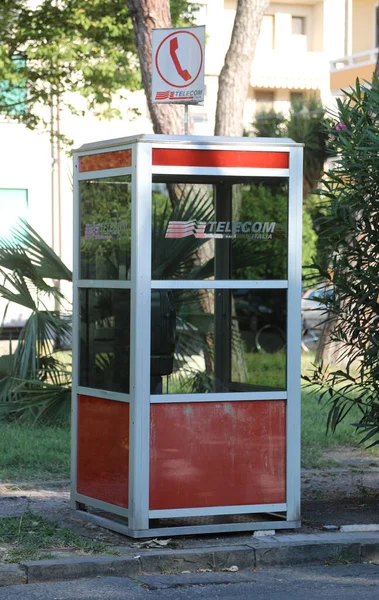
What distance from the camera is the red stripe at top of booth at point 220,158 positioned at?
21.3 ft

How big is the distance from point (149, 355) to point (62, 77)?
578 inches

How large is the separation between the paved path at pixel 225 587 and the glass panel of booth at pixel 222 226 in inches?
71.4

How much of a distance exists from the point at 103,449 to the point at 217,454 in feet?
2.41

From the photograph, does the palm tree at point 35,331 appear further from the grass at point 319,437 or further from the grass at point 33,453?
the grass at point 319,437

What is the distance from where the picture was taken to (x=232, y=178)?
Answer: 280 inches

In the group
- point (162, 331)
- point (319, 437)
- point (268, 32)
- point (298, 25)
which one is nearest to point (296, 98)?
point (268, 32)

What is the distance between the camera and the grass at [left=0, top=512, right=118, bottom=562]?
6.09m

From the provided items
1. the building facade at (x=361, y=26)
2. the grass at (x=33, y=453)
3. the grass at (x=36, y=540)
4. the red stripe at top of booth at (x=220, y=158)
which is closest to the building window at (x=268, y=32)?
the building facade at (x=361, y=26)

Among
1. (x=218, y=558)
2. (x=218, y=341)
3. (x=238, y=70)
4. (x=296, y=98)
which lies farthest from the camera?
(x=296, y=98)

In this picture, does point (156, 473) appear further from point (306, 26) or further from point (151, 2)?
point (306, 26)

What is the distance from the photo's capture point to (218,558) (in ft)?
20.4

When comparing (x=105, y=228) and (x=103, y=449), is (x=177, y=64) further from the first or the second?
(x=103, y=449)

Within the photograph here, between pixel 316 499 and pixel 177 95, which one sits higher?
pixel 177 95

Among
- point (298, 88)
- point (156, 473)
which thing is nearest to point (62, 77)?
point (156, 473)
